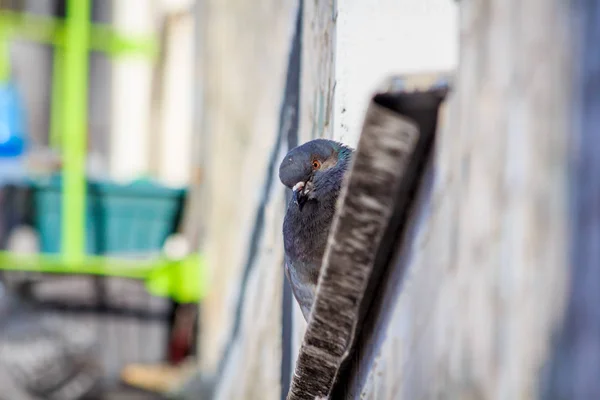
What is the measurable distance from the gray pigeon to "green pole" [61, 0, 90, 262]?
365 centimetres

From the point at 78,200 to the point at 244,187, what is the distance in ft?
7.54

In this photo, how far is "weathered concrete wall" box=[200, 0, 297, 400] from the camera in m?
1.88

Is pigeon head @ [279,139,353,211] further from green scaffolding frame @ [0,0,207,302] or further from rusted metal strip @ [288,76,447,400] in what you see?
green scaffolding frame @ [0,0,207,302]

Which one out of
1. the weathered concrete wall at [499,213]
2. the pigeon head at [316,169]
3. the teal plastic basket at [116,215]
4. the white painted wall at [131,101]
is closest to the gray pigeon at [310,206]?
the pigeon head at [316,169]

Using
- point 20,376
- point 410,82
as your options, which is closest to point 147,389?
point 20,376

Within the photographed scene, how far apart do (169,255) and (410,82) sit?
4501 mm

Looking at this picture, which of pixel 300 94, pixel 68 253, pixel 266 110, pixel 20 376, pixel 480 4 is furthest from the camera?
pixel 68 253

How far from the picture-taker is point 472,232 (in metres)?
0.61

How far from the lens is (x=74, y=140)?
507 cm

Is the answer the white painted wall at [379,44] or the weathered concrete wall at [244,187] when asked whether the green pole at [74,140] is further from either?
the white painted wall at [379,44]

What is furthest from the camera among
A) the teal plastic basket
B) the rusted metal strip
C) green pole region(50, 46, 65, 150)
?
green pole region(50, 46, 65, 150)

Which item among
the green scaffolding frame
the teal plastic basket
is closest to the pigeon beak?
the green scaffolding frame

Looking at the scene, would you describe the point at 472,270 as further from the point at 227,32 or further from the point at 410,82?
the point at 227,32

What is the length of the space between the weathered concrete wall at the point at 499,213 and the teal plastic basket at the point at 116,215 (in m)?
4.59
